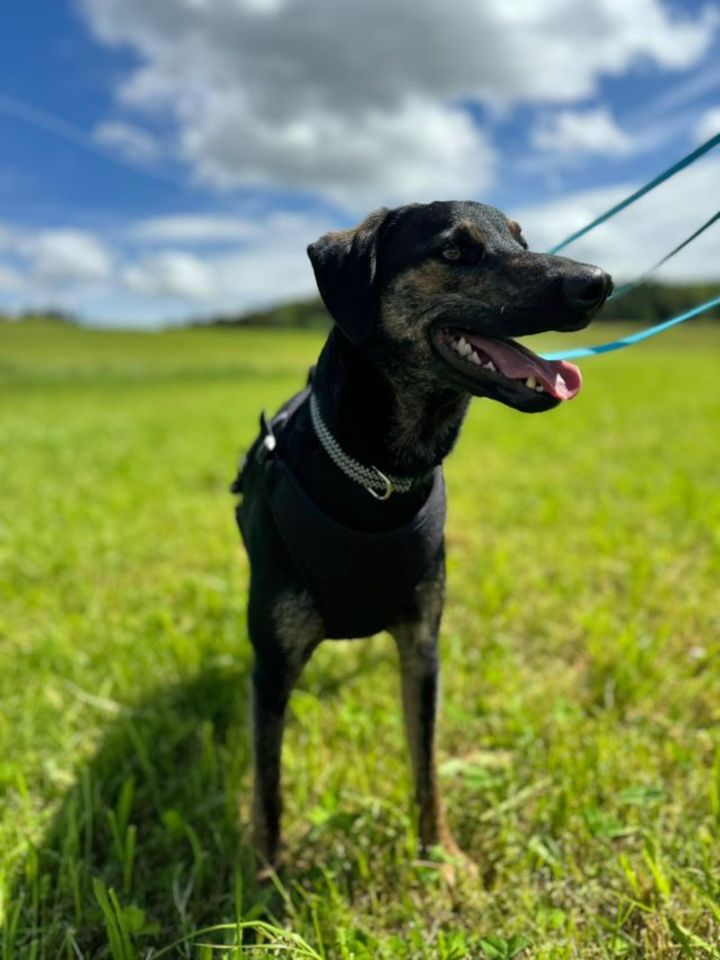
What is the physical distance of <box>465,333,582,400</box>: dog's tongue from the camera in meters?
2.10

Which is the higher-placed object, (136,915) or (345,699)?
(345,699)

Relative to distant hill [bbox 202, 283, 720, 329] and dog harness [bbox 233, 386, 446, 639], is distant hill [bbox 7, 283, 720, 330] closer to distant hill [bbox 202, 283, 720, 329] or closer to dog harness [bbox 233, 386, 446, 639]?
distant hill [bbox 202, 283, 720, 329]

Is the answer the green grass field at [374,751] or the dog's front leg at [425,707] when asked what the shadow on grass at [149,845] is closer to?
the green grass field at [374,751]

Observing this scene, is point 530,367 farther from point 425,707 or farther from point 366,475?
point 425,707

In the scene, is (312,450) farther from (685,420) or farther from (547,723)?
(685,420)

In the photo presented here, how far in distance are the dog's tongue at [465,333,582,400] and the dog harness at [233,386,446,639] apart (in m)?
0.51

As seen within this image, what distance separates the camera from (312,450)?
244 centimetres

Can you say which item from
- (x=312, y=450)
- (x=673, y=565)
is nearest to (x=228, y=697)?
(x=312, y=450)

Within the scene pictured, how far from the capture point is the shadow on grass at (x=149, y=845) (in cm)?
231

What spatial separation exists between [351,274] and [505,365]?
1.92 ft

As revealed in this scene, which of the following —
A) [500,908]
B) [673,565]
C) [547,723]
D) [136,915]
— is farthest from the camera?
[673,565]

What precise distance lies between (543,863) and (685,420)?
38.9 ft

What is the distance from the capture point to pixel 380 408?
2.35 metres

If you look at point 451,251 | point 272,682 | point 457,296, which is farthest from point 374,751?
point 451,251
